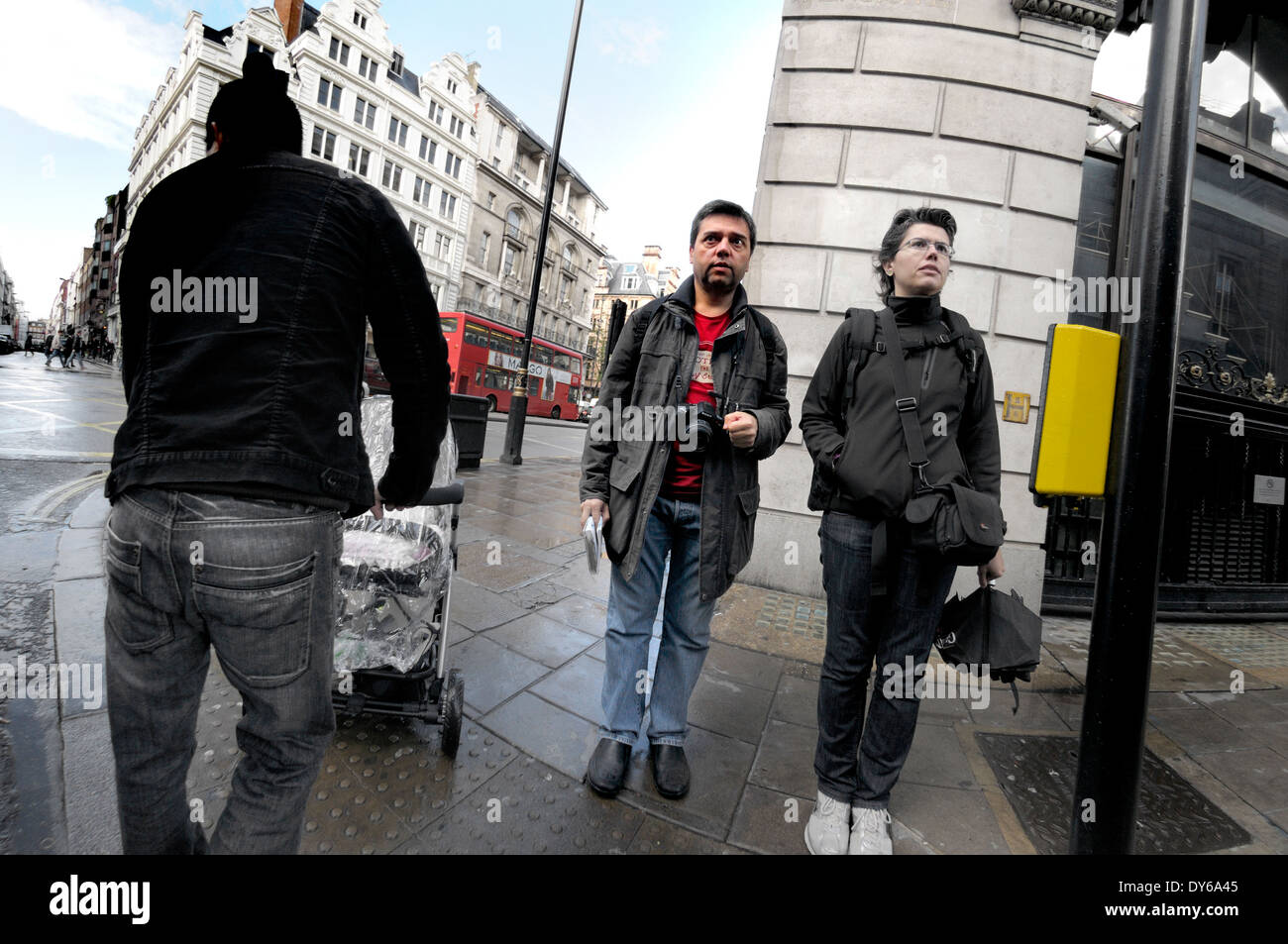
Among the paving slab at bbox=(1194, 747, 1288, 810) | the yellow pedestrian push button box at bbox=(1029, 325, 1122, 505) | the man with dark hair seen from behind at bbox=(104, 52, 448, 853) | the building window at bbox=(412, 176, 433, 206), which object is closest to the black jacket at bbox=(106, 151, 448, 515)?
the man with dark hair seen from behind at bbox=(104, 52, 448, 853)

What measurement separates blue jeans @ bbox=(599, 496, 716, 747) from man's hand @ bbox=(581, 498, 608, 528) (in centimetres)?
19

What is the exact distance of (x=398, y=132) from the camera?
43.6 meters

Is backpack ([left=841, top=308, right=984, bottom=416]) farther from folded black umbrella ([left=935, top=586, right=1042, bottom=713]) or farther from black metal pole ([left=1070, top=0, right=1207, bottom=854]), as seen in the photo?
folded black umbrella ([left=935, top=586, right=1042, bottom=713])

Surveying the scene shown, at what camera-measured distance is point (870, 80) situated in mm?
5145

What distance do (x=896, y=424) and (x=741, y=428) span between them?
0.57 m

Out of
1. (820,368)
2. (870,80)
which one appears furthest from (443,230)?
(820,368)

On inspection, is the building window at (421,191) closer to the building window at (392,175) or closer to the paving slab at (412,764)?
the building window at (392,175)

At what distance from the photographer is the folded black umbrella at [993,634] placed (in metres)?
2.01

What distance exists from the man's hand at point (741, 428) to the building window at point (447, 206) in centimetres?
5108

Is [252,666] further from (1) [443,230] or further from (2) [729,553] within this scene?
(1) [443,230]

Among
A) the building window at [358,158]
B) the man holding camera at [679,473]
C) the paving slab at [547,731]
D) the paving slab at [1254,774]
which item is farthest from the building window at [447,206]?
the paving slab at [1254,774]

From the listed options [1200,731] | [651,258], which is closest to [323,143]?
[1200,731]

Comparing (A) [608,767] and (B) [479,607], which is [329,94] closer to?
(B) [479,607]

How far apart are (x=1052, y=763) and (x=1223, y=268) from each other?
713cm
